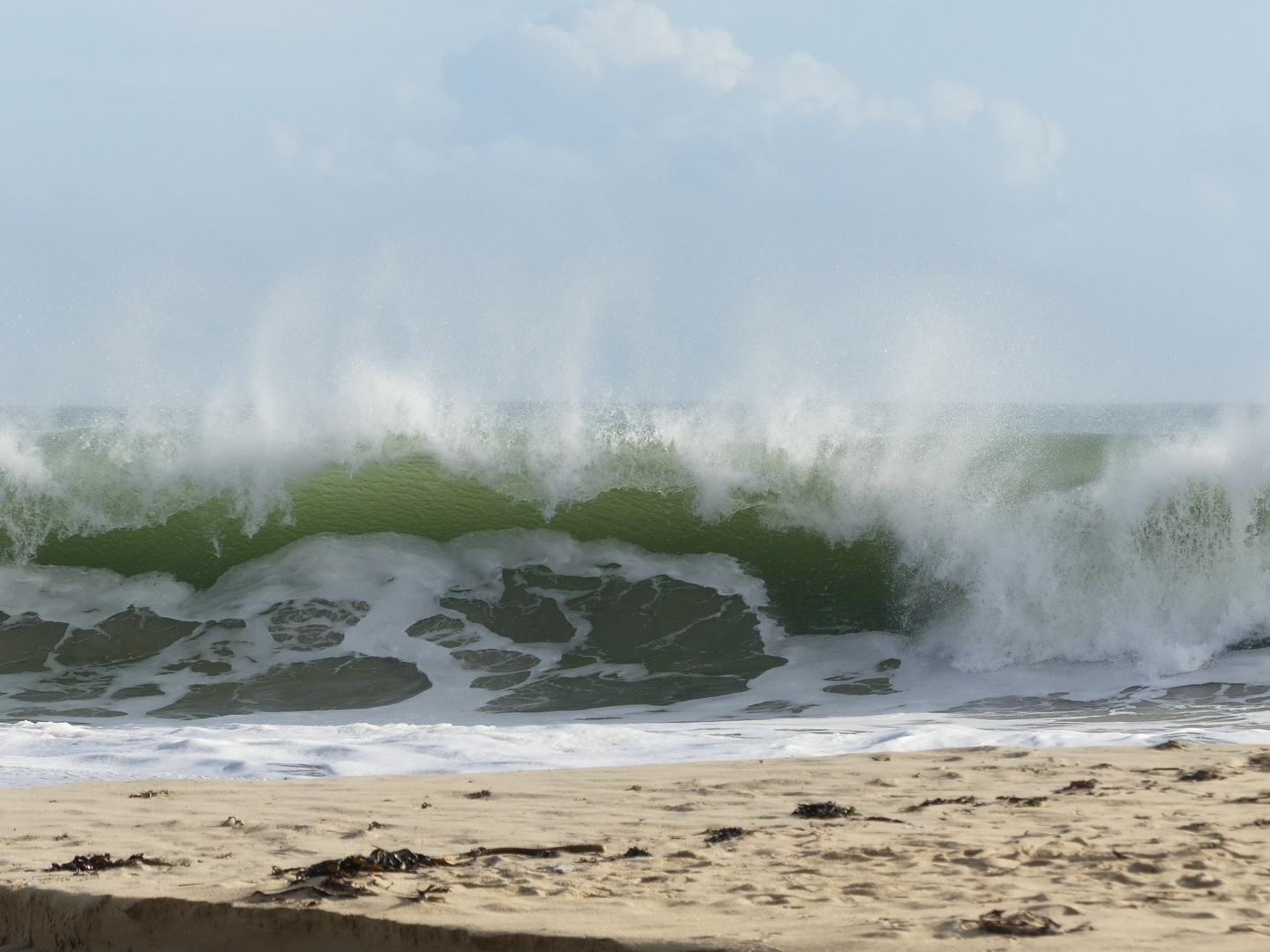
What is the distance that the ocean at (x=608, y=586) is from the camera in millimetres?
7121

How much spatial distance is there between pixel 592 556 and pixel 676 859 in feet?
29.0

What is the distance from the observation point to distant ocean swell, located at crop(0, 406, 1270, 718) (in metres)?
9.46

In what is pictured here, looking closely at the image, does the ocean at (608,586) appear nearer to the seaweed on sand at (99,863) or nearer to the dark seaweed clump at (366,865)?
the seaweed on sand at (99,863)

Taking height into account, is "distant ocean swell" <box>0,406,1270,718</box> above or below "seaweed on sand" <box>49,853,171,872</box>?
above

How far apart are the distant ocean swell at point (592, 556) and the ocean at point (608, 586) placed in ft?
0.12

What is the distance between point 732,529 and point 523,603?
2755 mm

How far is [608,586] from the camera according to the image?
11641 mm

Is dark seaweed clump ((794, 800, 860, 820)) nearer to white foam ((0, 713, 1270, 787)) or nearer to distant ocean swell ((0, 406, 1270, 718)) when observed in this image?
white foam ((0, 713, 1270, 787))

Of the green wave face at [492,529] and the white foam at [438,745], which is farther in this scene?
the green wave face at [492,529]

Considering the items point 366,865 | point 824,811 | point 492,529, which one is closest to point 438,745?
point 824,811

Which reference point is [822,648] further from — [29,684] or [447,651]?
[29,684]

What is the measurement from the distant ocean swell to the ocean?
0.04 meters

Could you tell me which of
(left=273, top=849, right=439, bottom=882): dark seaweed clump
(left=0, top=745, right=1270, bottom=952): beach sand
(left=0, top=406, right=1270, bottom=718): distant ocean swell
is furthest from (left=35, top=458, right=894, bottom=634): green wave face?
(left=273, top=849, right=439, bottom=882): dark seaweed clump

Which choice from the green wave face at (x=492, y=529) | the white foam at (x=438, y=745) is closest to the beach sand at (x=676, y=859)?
the white foam at (x=438, y=745)
